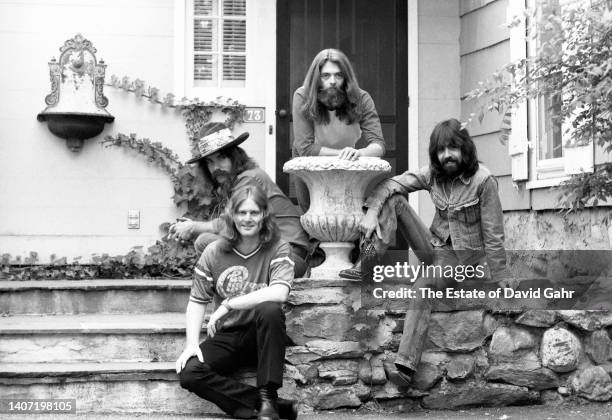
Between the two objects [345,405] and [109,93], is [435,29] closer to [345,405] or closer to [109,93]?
[109,93]

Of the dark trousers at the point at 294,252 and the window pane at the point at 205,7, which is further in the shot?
the window pane at the point at 205,7

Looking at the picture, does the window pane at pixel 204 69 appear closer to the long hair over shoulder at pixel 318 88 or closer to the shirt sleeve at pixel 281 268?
the long hair over shoulder at pixel 318 88

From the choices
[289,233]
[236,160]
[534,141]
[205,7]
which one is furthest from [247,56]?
[289,233]

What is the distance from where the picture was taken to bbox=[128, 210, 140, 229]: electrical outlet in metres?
6.73

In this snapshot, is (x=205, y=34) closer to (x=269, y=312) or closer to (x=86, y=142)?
(x=86, y=142)

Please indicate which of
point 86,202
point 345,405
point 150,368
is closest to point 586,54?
point 345,405

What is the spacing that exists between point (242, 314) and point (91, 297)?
5.27ft

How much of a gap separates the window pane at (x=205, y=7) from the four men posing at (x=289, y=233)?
7.54ft

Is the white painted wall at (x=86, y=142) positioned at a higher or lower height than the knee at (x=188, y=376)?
higher

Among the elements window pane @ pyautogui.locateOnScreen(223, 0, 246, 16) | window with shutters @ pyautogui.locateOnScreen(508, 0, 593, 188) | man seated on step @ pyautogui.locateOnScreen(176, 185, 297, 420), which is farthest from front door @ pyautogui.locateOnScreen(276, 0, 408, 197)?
man seated on step @ pyautogui.locateOnScreen(176, 185, 297, 420)

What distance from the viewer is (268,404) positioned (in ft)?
12.8

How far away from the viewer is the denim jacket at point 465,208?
14.4ft

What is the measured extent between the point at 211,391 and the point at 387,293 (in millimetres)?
947

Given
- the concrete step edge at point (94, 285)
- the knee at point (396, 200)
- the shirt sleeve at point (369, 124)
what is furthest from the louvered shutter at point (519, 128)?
the concrete step edge at point (94, 285)
